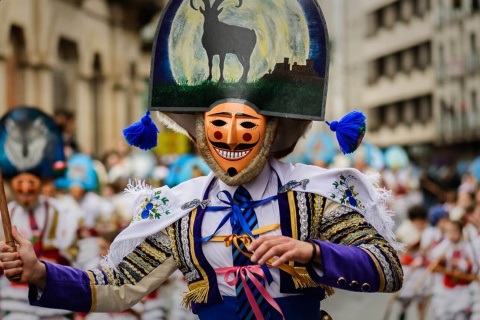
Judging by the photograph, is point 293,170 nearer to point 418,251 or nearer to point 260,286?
point 260,286

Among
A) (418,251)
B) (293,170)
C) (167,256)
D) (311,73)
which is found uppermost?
(311,73)

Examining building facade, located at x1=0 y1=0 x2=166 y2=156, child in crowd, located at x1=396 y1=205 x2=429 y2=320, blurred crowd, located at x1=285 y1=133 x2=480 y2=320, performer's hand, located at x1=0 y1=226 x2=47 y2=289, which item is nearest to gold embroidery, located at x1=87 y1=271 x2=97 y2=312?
performer's hand, located at x1=0 y1=226 x2=47 y2=289

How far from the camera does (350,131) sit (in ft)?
17.9

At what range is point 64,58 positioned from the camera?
26.0 m

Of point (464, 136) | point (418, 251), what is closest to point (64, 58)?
point (418, 251)

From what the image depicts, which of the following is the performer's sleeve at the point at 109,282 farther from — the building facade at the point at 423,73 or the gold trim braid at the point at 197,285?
the building facade at the point at 423,73

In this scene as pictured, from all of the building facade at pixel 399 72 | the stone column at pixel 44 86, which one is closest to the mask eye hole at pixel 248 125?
the stone column at pixel 44 86

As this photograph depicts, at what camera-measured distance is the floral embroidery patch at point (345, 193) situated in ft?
17.5

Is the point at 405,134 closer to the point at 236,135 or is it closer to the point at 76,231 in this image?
the point at 76,231

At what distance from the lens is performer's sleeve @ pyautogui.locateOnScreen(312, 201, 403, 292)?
4910 millimetres

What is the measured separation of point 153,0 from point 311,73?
1090 inches

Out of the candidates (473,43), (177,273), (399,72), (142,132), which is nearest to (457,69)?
(473,43)

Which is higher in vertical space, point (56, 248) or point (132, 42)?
point (132, 42)

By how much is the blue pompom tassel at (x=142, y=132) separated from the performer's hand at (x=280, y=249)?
112 cm
